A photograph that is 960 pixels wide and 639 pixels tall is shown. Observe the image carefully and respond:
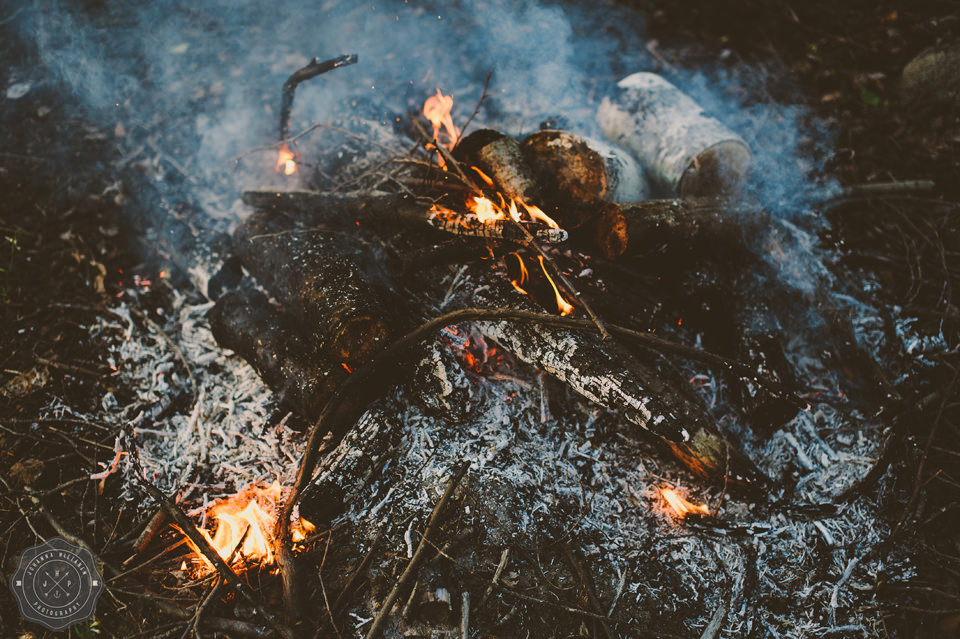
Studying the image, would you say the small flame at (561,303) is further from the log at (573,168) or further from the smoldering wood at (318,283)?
the smoldering wood at (318,283)

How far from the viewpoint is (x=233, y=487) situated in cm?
311

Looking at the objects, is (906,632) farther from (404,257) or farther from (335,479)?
(404,257)

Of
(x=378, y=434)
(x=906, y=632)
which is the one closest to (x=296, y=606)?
(x=378, y=434)

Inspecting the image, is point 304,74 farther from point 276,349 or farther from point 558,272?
point 558,272

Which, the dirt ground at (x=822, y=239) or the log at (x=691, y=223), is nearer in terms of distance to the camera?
the dirt ground at (x=822, y=239)

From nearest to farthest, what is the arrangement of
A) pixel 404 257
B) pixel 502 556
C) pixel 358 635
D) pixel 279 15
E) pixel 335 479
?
pixel 358 635 < pixel 502 556 < pixel 335 479 < pixel 404 257 < pixel 279 15

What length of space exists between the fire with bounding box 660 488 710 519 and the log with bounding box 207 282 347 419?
7.27 ft

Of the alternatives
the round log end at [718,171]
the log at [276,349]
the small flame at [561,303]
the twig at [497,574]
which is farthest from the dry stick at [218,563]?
the round log end at [718,171]

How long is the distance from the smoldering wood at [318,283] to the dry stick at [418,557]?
94 centimetres

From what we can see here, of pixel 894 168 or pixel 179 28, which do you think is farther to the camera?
pixel 179 28

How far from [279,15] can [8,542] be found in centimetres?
636

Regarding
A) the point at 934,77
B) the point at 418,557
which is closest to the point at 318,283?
the point at 418,557

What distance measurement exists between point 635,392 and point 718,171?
8.13ft

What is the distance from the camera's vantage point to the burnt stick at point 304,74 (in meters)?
4.08
